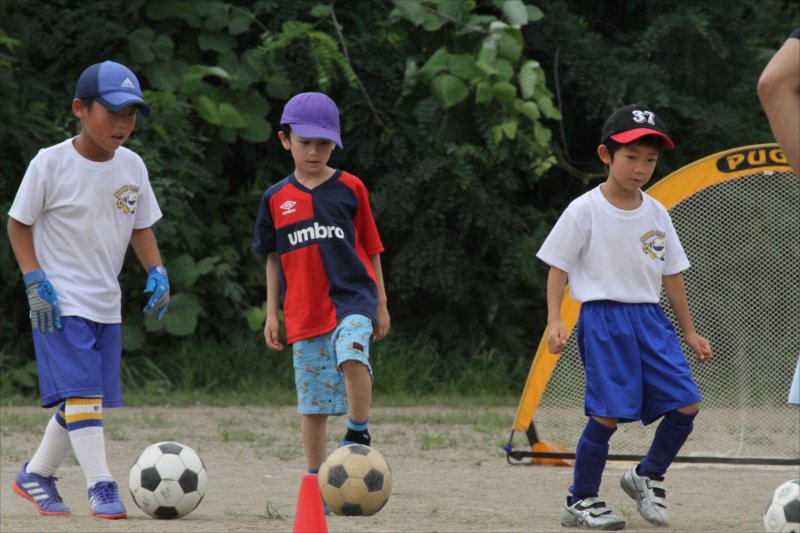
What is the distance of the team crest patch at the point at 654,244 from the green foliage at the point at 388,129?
198 inches


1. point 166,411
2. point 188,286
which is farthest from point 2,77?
point 166,411

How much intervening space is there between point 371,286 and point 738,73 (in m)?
7.16

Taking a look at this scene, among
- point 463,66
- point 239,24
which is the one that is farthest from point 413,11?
point 239,24

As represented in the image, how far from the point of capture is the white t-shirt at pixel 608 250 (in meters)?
4.91

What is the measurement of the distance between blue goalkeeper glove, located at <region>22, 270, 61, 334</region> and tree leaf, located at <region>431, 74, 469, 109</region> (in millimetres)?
5566

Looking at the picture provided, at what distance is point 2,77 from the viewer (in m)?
9.68

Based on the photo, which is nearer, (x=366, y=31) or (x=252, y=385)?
(x=252, y=385)

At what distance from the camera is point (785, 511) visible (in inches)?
137

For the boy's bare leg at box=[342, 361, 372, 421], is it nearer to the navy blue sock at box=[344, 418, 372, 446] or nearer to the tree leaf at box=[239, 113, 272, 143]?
the navy blue sock at box=[344, 418, 372, 446]

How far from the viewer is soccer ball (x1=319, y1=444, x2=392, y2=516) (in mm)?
4602

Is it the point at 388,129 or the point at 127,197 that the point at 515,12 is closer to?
the point at 388,129

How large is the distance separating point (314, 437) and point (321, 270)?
723 millimetres

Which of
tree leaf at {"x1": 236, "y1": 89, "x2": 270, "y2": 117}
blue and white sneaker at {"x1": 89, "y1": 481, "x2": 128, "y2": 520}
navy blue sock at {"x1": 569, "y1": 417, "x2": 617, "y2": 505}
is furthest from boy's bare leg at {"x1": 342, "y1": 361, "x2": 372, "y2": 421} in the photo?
tree leaf at {"x1": 236, "y1": 89, "x2": 270, "y2": 117}

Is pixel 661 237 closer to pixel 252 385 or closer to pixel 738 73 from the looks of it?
pixel 252 385
